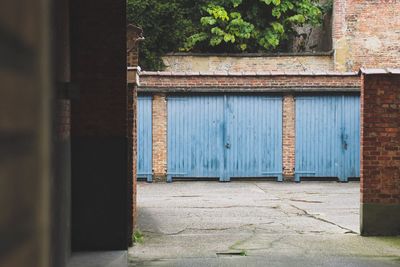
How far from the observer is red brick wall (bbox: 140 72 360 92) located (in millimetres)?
Answer: 20375

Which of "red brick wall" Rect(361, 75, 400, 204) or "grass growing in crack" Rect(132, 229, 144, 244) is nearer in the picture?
"grass growing in crack" Rect(132, 229, 144, 244)

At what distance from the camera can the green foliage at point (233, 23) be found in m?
25.2

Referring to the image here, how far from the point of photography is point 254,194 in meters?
16.7

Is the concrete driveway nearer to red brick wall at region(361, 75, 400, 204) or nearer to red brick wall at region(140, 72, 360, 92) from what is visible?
red brick wall at region(361, 75, 400, 204)

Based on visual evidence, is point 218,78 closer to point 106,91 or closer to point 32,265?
point 106,91

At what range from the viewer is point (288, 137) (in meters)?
20.6

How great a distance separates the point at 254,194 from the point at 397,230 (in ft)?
23.9

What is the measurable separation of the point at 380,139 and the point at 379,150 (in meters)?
0.18

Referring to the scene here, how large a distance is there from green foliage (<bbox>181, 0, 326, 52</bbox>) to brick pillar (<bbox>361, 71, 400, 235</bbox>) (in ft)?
54.7

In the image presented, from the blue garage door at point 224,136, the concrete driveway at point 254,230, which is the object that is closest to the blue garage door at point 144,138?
the blue garage door at point 224,136

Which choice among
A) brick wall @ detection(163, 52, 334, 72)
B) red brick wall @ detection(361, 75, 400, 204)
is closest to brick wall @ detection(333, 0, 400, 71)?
brick wall @ detection(163, 52, 334, 72)

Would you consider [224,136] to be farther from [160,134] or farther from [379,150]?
[379,150]

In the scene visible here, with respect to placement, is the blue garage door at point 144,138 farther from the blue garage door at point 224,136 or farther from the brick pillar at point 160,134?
the blue garage door at point 224,136

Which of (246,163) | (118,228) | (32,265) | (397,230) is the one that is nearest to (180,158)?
(246,163)
